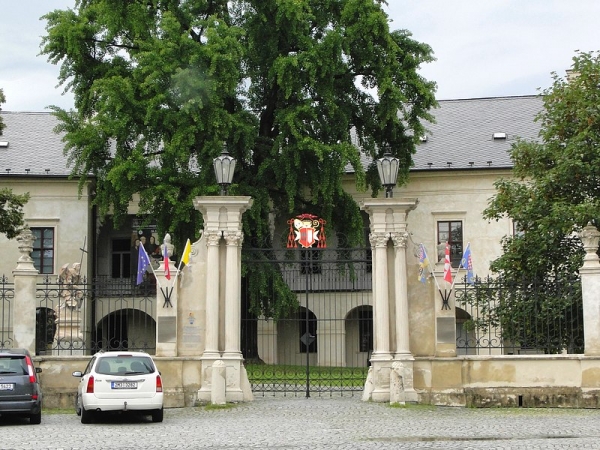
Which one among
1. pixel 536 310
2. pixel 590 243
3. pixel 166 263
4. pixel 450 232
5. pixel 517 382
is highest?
pixel 450 232

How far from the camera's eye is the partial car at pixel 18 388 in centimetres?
1838

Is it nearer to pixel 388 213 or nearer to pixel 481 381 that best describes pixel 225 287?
pixel 388 213

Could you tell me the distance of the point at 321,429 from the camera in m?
17.7

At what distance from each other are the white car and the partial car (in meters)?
0.86

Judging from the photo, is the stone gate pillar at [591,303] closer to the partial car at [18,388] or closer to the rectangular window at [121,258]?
the partial car at [18,388]

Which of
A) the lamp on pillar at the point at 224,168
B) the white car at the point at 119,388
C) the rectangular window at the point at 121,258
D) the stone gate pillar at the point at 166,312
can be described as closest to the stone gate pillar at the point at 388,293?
the lamp on pillar at the point at 224,168

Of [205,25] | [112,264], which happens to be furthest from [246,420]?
[112,264]

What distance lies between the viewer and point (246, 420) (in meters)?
19.2

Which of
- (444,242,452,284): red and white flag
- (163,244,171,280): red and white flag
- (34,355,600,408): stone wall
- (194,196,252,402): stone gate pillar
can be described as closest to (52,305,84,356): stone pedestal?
(34,355,600,408): stone wall

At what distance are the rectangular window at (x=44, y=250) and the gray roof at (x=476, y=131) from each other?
16607 mm

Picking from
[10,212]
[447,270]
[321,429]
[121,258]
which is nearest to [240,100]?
[10,212]

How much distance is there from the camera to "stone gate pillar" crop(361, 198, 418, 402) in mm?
22281

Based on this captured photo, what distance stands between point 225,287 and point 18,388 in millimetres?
5592

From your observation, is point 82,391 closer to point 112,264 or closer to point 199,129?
point 199,129
